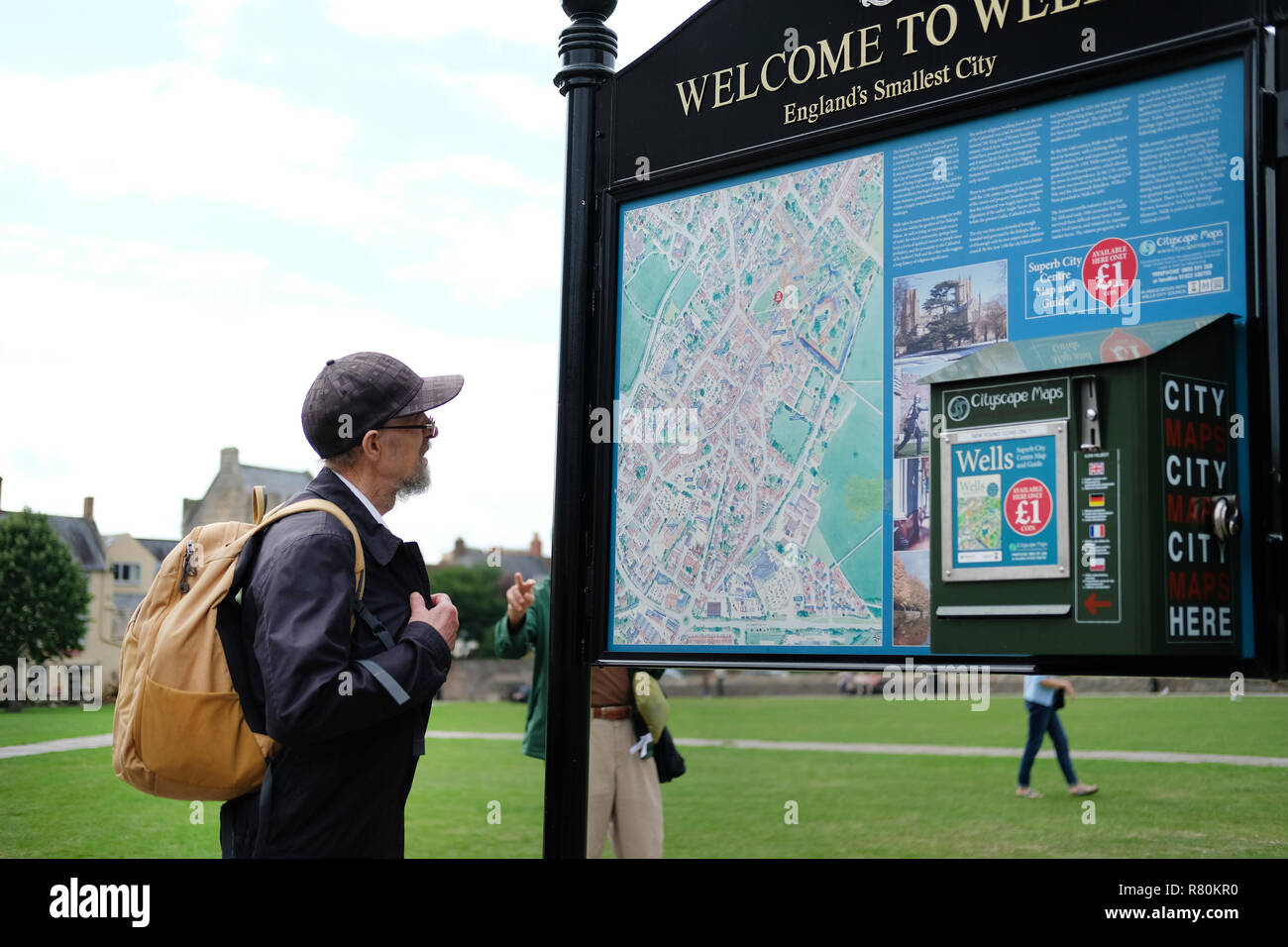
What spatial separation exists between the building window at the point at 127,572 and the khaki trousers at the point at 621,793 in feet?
231

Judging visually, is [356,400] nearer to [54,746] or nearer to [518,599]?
[518,599]

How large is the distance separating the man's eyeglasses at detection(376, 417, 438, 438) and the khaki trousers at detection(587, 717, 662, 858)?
3.55 metres

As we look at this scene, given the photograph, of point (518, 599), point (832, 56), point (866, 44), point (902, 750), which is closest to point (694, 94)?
point (832, 56)

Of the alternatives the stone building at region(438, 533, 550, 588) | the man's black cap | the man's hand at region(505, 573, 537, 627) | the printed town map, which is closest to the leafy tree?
the stone building at region(438, 533, 550, 588)

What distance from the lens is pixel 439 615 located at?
11.3 ft

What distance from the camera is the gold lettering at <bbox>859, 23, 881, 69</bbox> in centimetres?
388

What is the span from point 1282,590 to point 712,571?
1.64m

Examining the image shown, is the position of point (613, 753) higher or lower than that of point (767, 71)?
lower

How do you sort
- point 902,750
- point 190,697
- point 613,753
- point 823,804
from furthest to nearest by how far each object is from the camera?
point 902,750 → point 823,804 → point 613,753 → point 190,697

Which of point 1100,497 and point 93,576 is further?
point 93,576

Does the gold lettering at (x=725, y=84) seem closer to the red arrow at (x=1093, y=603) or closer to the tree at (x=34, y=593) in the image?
the red arrow at (x=1093, y=603)

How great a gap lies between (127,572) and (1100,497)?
75.5 m

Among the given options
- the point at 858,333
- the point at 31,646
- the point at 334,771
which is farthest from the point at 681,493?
the point at 31,646

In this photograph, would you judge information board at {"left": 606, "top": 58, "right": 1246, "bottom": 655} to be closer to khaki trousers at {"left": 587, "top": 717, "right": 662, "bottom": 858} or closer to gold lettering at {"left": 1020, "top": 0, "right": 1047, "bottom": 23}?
gold lettering at {"left": 1020, "top": 0, "right": 1047, "bottom": 23}
